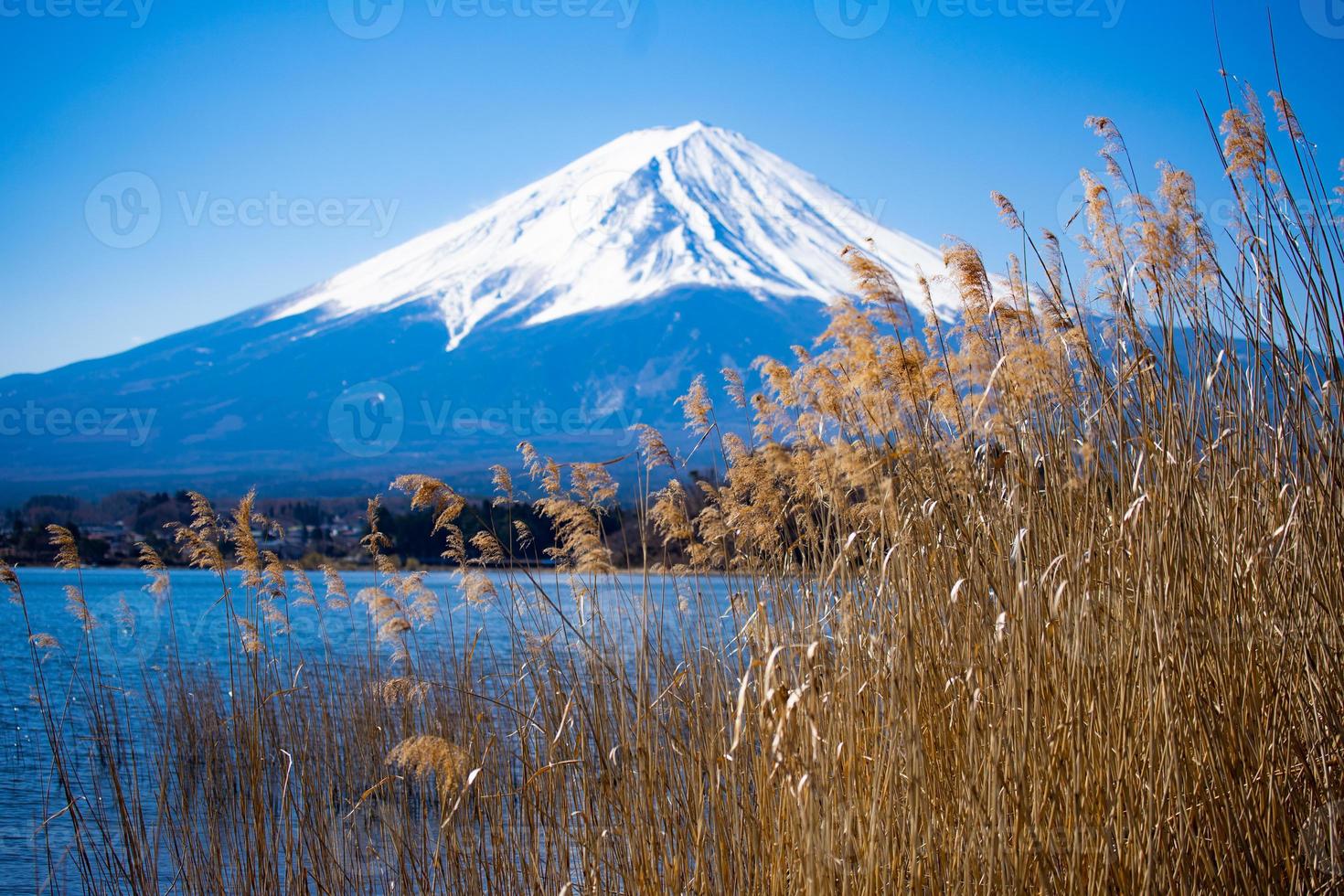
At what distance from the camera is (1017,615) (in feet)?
7.13

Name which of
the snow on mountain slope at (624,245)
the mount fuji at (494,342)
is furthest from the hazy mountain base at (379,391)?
the snow on mountain slope at (624,245)

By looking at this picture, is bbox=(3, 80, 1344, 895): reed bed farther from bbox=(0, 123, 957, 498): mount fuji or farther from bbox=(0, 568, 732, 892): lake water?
bbox=(0, 123, 957, 498): mount fuji

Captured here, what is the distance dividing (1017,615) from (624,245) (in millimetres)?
167167

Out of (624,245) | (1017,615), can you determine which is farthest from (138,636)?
(624,245)

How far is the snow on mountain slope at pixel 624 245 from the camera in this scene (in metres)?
145

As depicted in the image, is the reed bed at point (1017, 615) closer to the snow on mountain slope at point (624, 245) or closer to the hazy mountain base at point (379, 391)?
the hazy mountain base at point (379, 391)

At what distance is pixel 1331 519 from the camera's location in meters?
2.37

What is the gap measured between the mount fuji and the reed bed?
251 ft

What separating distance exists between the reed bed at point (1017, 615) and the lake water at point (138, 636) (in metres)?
0.38

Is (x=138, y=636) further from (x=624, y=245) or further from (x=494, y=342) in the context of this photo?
(x=624, y=245)

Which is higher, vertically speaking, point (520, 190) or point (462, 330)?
point (520, 190)

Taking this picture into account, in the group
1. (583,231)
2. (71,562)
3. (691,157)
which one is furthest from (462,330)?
(71,562)

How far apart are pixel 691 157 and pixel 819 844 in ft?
599

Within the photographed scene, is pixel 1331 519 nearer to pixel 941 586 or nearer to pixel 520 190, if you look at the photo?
pixel 941 586
